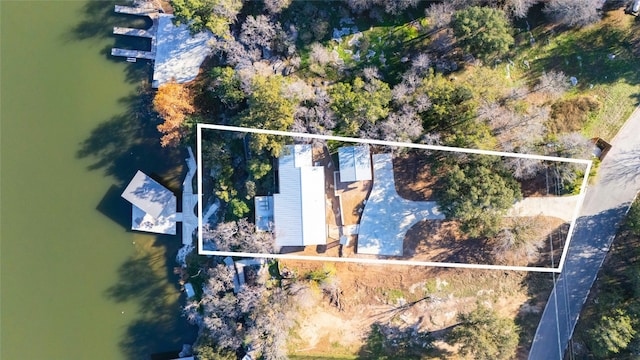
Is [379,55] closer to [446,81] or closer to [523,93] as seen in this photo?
[446,81]

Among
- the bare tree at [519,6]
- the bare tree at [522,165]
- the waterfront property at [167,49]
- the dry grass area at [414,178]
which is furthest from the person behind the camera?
the waterfront property at [167,49]

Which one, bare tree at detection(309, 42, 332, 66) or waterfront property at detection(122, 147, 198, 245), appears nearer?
bare tree at detection(309, 42, 332, 66)

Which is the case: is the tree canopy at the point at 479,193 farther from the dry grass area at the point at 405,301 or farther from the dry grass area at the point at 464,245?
the dry grass area at the point at 405,301

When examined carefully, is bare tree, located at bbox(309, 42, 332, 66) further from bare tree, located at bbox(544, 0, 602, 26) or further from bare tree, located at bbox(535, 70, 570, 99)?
bare tree, located at bbox(544, 0, 602, 26)

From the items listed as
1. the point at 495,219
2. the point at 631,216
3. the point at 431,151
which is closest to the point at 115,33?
the point at 431,151

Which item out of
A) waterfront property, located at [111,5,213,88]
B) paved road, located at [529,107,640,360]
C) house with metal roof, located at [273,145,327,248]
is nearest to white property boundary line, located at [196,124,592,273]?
paved road, located at [529,107,640,360]

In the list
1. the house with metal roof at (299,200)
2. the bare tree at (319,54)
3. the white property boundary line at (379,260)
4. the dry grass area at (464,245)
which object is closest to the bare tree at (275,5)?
the bare tree at (319,54)
